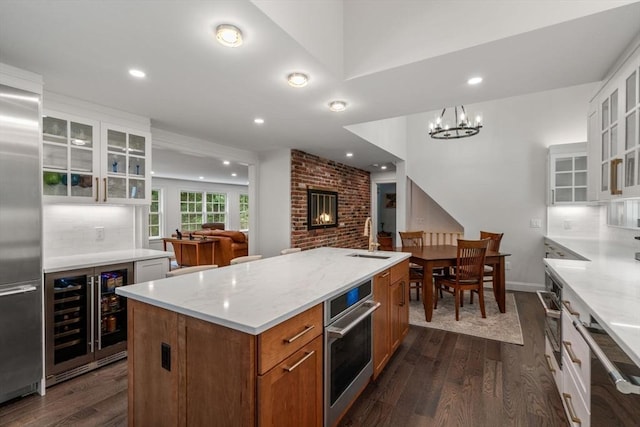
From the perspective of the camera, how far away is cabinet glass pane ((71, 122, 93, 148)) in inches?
106

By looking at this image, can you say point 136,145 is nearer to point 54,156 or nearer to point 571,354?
point 54,156

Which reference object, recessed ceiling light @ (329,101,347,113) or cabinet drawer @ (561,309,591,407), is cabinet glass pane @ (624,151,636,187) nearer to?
cabinet drawer @ (561,309,591,407)

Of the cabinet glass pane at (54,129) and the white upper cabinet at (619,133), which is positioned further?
the cabinet glass pane at (54,129)

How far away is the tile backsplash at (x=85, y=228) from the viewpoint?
2.78 m

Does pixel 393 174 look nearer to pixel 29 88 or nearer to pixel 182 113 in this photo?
pixel 182 113

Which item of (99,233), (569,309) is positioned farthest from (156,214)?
(569,309)

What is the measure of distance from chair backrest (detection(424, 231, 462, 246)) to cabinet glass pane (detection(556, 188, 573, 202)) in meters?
2.02

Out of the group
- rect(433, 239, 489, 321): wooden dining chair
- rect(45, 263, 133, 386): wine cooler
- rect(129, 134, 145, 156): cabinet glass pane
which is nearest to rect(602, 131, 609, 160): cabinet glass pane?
rect(433, 239, 489, 321): wooden dining chair

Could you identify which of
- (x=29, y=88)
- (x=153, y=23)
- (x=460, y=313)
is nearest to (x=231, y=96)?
(x=153, y=23)

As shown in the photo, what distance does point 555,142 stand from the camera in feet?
15.5

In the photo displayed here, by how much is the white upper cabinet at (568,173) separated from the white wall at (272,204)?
3979 millimetres

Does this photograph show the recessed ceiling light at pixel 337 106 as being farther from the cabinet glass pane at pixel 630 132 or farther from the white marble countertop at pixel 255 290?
the cabinet glass pane at pixel 630 132

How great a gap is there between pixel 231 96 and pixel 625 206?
4137mm

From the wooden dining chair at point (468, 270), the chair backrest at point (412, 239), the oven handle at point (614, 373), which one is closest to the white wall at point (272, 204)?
the chair backrest at point (412, 239)
